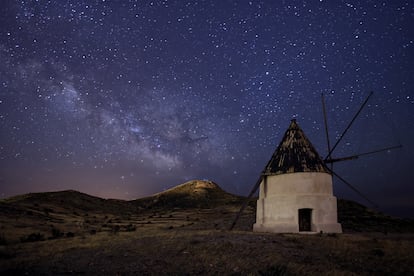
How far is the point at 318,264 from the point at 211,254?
11.7ft

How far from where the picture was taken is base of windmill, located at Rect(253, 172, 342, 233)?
19469 mm

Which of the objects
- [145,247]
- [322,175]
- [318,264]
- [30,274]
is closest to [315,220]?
[322,175]

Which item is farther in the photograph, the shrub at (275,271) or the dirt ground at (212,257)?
the dirt ground at (212,257)

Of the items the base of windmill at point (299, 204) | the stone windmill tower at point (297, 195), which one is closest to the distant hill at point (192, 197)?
the stone windmill tower at point (297, 195)

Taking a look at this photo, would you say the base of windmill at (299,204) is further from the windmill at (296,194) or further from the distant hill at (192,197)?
the distant hill at (192,197)

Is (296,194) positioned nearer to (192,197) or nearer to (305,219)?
(305,219)

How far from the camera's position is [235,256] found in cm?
1117

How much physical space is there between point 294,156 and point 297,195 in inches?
108

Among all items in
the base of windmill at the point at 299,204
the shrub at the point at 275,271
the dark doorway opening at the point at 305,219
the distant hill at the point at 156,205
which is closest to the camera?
the shrub at the point at 275,271

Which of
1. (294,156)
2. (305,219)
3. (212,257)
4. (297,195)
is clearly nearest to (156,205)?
(305,219)

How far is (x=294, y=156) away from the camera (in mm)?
21156

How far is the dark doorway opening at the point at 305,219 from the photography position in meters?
20.6

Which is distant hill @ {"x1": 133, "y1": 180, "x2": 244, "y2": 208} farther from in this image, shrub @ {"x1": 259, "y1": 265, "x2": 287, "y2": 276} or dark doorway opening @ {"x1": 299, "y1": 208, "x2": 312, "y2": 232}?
shrub @ {"x1": 259, "y1": 265, "x2": 287, "y2": 276}

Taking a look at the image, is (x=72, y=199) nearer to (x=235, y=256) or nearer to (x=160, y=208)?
(x=160, y=208)
